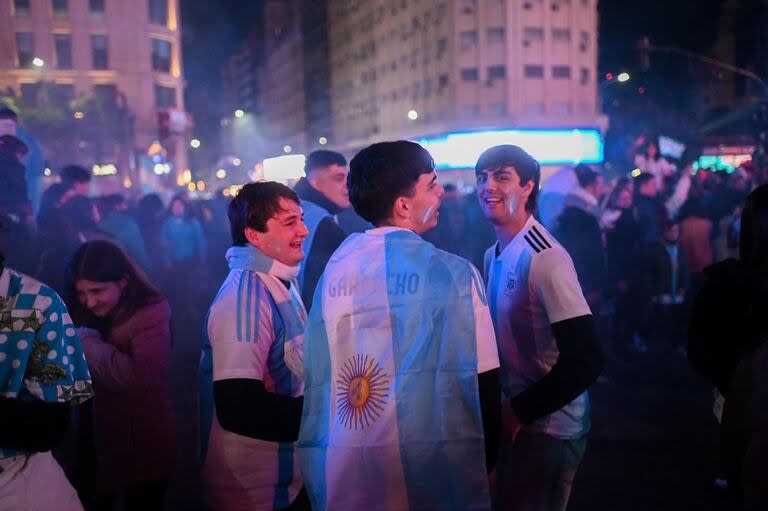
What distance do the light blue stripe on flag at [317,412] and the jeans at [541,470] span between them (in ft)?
3.54

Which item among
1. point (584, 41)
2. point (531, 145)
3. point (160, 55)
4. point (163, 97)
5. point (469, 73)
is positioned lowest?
point (531, 145)

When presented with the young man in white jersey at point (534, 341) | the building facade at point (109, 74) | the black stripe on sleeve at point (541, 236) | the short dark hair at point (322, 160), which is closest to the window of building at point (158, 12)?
the building facade at point (109, 74)

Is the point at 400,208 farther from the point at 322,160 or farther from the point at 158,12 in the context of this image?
the point at 158,12

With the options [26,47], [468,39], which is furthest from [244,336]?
[468,39]

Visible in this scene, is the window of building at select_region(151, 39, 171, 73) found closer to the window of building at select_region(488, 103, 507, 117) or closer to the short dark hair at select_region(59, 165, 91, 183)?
the window of building at select_region(488, 103, 507, 117)

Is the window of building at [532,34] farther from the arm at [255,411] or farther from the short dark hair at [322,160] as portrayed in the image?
the arm at [255,411]

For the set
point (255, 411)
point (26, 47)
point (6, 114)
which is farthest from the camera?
point (26, 47)

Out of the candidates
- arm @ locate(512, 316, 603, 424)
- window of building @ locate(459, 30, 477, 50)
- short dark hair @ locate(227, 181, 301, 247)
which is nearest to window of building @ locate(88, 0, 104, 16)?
window of building @ locate(459, 30, 477, 50)

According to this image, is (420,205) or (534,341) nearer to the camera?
(420,205)

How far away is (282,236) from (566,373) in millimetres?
1157

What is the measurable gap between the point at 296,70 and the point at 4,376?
117m

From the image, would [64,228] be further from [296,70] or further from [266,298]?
[296,70]

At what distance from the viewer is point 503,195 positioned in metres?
3.23

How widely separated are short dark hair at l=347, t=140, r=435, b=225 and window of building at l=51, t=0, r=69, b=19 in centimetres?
5030
